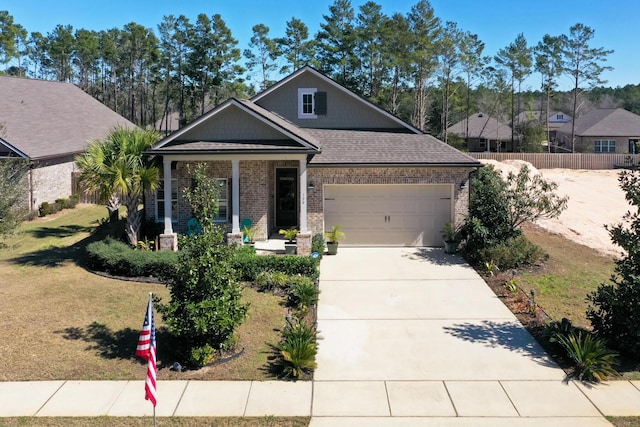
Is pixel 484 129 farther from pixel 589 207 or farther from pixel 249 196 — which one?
pixel 249 196

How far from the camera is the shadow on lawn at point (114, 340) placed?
1089cm

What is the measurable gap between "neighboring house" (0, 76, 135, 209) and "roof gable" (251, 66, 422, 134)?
11.2 metres

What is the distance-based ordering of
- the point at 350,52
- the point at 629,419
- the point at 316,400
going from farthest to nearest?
the point at 350,52 → the point at 316,400 → the point at 629,419

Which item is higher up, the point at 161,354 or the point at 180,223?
the point at 180,223

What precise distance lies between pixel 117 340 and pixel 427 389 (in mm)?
6474

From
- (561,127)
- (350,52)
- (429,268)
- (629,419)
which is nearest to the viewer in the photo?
(629,419)

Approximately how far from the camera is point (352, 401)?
30.2ft

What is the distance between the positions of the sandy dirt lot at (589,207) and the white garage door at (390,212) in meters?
6.05

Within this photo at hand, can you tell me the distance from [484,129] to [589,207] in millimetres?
32050

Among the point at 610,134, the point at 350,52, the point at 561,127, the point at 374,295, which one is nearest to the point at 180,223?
the point at 374,295

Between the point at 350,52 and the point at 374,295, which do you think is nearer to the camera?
the point at 374,295

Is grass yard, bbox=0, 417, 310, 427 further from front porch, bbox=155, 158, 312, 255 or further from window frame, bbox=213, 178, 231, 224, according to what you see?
window frame, bbox=213, 178, 231, 224

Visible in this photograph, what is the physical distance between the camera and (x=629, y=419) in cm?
852

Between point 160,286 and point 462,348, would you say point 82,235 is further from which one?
point 462,348
